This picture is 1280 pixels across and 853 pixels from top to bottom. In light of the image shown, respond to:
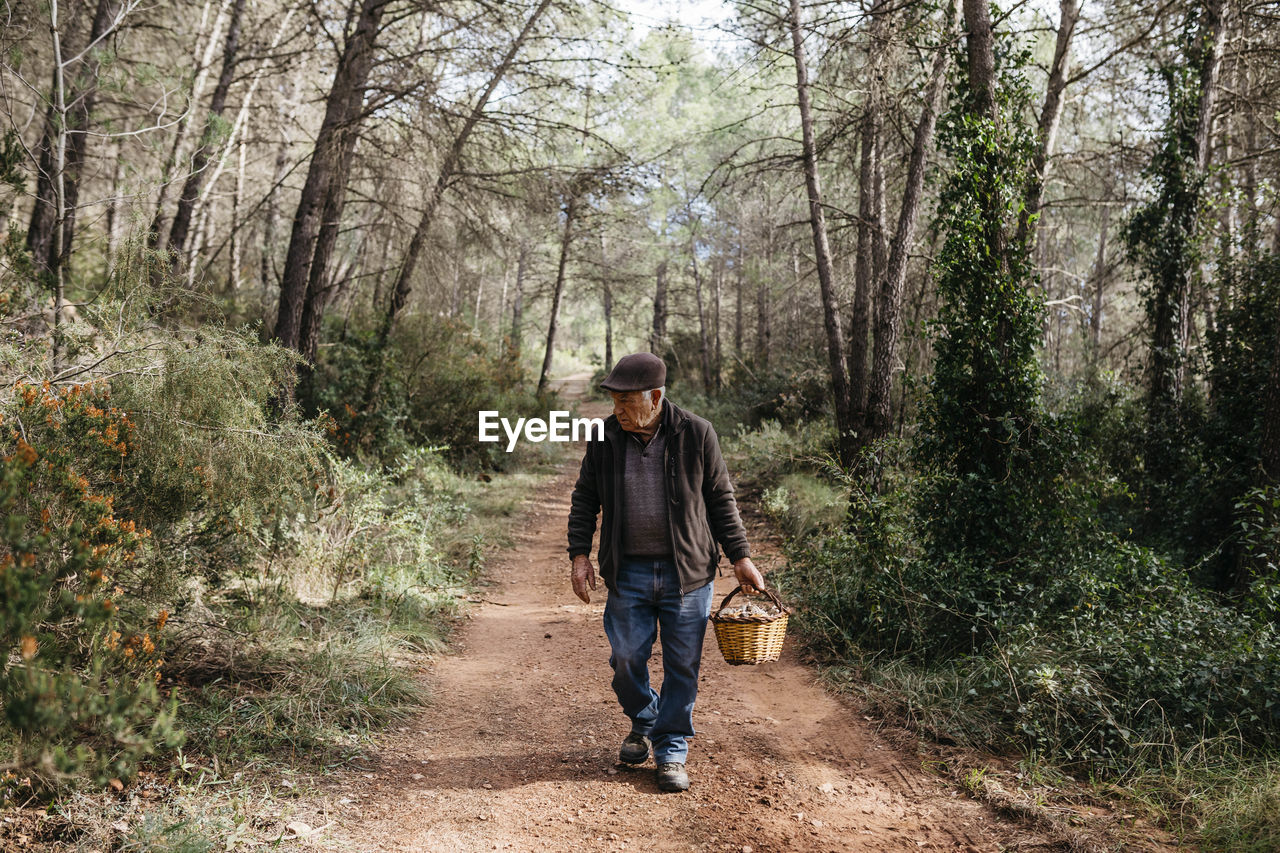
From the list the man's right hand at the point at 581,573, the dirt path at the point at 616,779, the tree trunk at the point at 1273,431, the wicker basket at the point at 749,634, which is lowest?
the dirt path at the point at 616,779

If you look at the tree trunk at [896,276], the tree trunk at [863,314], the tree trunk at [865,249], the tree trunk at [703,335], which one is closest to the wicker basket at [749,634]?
the tree trunk at [896,276]

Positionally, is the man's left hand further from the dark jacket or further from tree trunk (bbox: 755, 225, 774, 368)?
tree trunk (bbox: 755, 225, 774, 368)

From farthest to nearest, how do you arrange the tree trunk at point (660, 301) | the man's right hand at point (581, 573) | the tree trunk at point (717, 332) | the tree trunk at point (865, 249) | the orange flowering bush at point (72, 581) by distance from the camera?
the tree trunk at point (660, 301) < the tree trunk at point (717, 332) < the tree trunk at point (865, 249) < the man's right hand at point (581, 573) < the orange flowering bush at point (72, 581)

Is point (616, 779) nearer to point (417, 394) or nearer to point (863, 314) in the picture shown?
point (863, 314)

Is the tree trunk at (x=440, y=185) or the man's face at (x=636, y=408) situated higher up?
the tree trunk at (x=440, y=185)

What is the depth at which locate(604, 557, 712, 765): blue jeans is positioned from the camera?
13.3 feet

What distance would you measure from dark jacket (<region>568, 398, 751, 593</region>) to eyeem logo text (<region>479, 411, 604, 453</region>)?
645 cm

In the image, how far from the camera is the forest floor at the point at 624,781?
3615 millimetres

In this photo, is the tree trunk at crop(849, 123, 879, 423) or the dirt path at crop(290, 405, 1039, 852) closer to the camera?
the dirt path at crop(290, 405, 1039, 852)

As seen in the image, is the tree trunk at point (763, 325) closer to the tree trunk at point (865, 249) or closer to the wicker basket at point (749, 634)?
the tree trunk at point (865, 249)

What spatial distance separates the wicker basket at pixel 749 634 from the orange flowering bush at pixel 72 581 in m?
2.50

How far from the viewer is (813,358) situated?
17406 millimetres

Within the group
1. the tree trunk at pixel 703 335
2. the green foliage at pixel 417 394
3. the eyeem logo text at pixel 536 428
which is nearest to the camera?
the green foliage at pixel 417 394

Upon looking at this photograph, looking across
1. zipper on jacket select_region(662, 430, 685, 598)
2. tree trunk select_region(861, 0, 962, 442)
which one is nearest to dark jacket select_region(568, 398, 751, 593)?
zipper on jacket select_region(662, 430, 685, 598)
